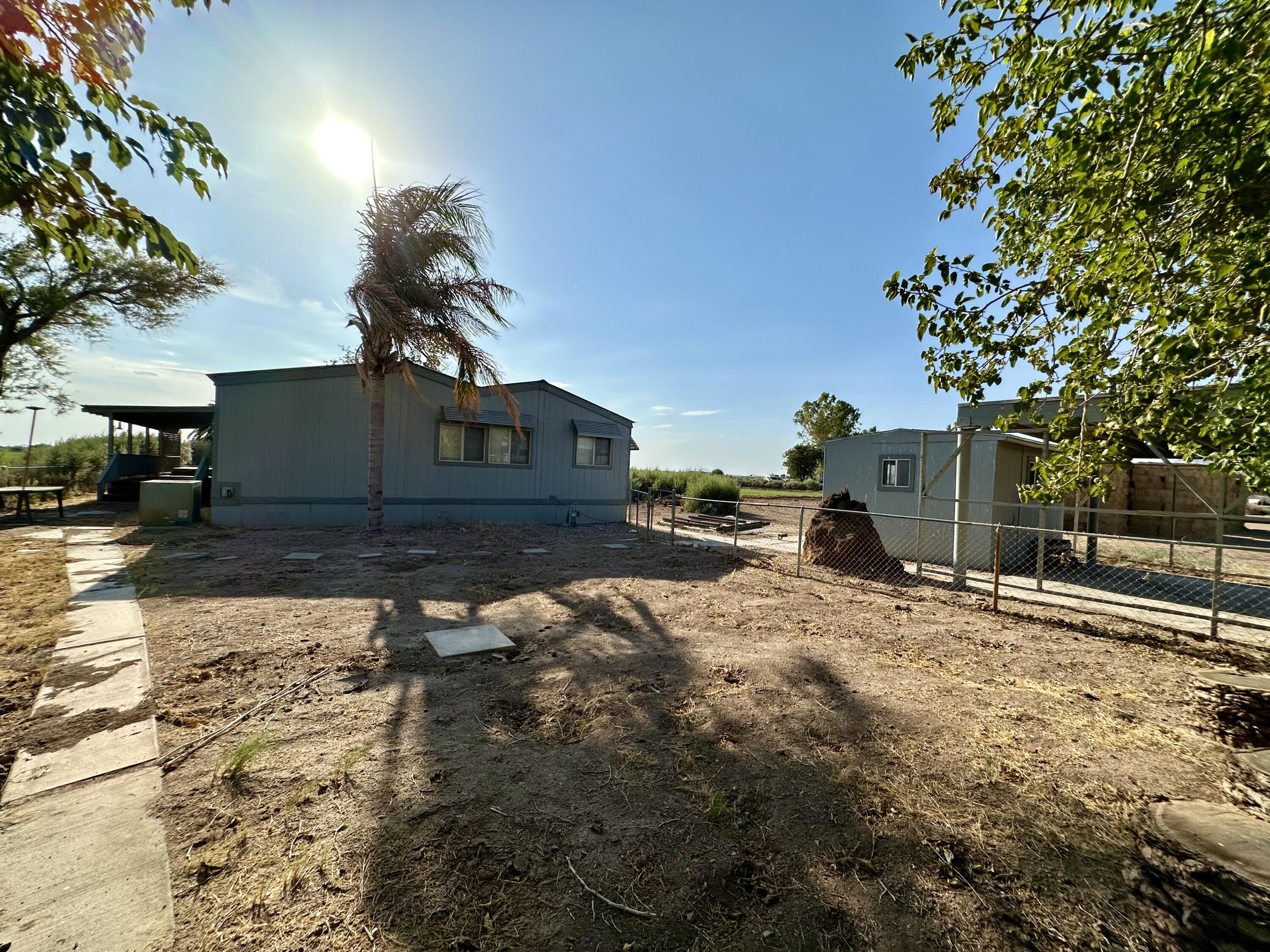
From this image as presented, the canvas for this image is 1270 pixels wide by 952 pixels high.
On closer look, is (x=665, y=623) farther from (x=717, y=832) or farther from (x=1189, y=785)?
(x=1189, y=785)

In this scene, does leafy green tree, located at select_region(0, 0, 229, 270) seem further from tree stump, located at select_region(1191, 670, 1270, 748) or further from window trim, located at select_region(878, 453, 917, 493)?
window trim, located at select_region(878, 453, 917, 493)

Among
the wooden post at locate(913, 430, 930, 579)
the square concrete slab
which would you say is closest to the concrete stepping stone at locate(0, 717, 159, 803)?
the square concrete slab

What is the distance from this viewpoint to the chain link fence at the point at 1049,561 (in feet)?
18.0

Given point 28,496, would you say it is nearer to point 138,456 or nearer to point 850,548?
point 138,456

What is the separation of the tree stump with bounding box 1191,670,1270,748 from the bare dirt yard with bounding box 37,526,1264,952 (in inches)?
6.0

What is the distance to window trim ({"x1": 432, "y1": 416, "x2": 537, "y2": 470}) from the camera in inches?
455

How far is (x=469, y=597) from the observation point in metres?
5.45

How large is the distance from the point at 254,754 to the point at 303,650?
5.04 ft

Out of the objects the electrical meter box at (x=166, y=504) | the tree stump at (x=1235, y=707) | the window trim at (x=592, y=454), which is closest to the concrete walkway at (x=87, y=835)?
the tree stump at (x=1235, y=707)

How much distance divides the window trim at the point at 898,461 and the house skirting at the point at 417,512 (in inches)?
287

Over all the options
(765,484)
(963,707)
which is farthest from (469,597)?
(765,484)

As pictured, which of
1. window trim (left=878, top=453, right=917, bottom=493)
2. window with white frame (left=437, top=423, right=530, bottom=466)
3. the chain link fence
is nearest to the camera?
the chain link fence

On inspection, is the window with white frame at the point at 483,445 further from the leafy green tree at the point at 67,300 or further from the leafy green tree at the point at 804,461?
the leafy green tree at the point at 804,461

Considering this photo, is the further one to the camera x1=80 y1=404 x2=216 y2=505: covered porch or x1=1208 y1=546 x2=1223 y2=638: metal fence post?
x1=80 y1=404 x2=216 y2=505: covered porch
